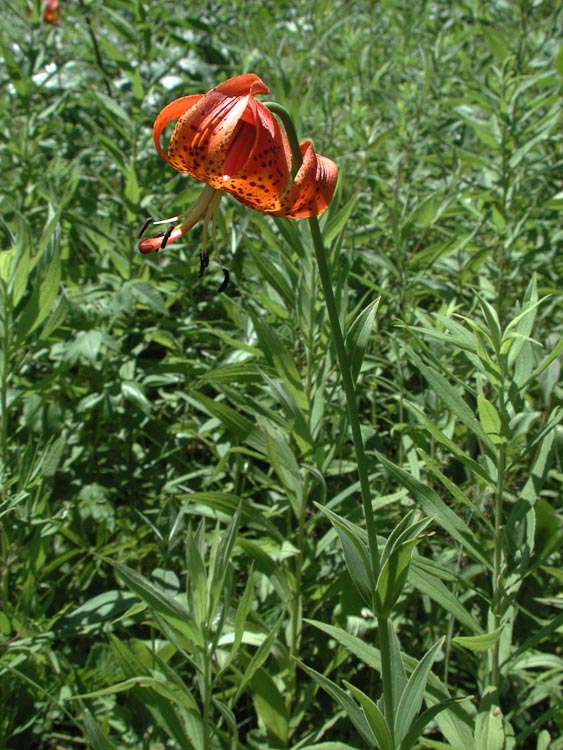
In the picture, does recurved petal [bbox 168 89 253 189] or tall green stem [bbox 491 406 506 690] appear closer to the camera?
recurved petal [bbox 168 89 253 189]

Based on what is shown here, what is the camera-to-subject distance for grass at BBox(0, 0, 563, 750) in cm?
120

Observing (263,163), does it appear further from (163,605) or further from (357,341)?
(163,605)

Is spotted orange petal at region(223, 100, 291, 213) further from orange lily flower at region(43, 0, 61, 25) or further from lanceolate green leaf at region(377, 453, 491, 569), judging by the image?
orange lily flower at region(43, 0, 61, 25)

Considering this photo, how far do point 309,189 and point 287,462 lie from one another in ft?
2.02

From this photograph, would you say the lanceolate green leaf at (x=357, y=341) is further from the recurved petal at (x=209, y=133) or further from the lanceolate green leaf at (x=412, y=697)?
the lanceolate green leaf at (x=412, y=697)

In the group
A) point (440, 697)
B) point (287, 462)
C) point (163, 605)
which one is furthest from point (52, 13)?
point (440, 697)

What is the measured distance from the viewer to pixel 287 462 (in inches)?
57.6

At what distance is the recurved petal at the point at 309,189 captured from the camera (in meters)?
0.97

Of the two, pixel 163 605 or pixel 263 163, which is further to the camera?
pixel 163 605

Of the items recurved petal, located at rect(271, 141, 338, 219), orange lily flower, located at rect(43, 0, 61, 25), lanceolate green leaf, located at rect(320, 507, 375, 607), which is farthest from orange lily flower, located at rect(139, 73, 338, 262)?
orange lily flower, located at rect(43, 0, 61, 25)

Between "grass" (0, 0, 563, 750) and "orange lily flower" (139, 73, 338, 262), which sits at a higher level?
"orange lily flower" (139, 73, 338, 262)

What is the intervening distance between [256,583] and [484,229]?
1.20 meters

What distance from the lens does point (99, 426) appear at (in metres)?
1.99

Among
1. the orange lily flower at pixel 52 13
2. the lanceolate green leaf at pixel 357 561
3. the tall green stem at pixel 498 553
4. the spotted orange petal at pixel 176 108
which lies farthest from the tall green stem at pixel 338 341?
the orange lily flower at pixel 52 13
